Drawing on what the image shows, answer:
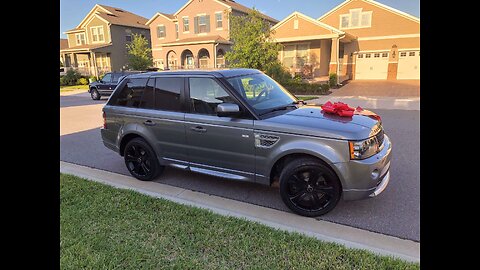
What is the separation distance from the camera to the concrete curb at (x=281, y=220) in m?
3.15

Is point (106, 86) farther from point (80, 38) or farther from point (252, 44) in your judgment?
point (80, 38)

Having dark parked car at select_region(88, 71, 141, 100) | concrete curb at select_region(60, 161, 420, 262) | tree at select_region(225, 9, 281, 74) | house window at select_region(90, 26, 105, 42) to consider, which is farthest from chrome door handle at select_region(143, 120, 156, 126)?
house window at select_region(90, 26, 105, 42)

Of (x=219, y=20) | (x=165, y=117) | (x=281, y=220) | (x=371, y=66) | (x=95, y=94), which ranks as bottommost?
(x=281, y=220)

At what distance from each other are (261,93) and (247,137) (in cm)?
94

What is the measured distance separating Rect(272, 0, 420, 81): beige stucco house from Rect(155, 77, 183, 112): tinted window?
20522 millimetres

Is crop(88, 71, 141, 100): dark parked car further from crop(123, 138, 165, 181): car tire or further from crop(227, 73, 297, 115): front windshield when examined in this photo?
crop(227, 73, 297, 115): front windshield

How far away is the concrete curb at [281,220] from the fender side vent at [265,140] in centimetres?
85

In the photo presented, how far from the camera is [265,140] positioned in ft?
13.0

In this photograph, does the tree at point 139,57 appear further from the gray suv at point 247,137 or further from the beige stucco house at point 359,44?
the gray suv at point 247,137

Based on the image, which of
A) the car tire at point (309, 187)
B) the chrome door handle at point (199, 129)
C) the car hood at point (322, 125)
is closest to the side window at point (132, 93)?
the chrome door handle at point (199, 129)

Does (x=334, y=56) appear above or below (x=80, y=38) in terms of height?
below

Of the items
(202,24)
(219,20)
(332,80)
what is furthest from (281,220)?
(202,24)
